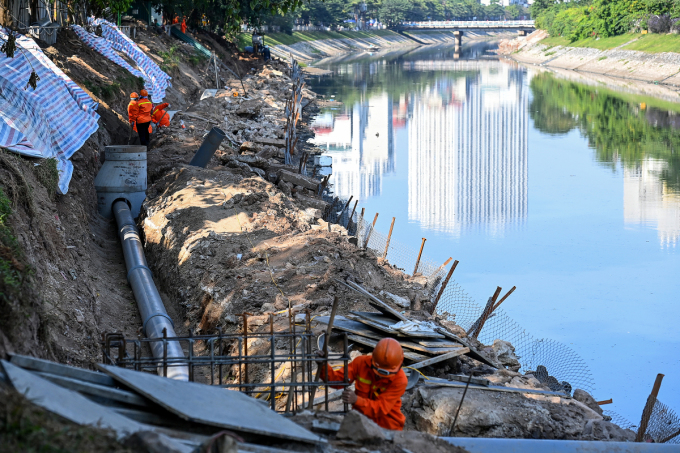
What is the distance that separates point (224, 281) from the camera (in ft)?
33.4

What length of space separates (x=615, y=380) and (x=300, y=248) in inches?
222

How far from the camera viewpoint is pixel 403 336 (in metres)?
7.57

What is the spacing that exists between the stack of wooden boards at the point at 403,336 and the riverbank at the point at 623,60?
140 feet

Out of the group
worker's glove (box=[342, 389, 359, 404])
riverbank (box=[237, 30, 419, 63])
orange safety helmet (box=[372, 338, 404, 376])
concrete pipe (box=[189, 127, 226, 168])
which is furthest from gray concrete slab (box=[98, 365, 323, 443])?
riverbank (box=[237, 30, 419, 63])

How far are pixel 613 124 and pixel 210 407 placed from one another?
36.0 meters

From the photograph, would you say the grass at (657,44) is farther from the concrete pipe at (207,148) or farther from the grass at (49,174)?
the grass at (49,174)

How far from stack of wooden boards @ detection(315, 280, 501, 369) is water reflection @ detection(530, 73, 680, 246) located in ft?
41.6

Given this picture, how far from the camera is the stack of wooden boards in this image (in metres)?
7.47

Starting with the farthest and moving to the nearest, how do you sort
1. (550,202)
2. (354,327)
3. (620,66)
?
(620,66) → (550,202) → (354,327)

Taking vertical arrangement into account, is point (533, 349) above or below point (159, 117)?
below

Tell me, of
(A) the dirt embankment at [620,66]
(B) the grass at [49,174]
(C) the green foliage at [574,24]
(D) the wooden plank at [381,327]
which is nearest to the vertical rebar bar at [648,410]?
(D) the wooden plank at [381,327]

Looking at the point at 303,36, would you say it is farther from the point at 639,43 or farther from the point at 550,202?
the point at 550,202

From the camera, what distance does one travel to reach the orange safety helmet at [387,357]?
17.9 ft

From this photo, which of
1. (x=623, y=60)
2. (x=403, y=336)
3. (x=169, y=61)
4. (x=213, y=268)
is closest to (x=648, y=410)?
(x=403, y=336)
